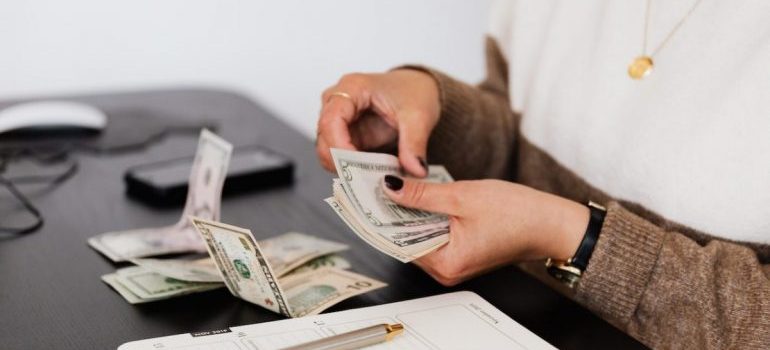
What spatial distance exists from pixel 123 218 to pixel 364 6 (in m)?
1.26

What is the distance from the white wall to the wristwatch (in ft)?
3.39

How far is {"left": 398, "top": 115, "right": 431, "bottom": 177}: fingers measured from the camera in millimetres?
910

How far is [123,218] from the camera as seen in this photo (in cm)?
92

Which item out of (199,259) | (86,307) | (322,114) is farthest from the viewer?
(322,114)

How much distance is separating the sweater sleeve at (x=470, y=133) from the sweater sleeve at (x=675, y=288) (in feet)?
1.09

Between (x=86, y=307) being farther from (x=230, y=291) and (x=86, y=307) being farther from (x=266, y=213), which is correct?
(x=266, y=213)

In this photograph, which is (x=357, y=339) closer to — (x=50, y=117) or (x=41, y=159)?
(x=41, y=159)

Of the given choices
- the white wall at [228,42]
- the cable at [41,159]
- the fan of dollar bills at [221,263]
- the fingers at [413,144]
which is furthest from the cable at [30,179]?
the white wall at [228,42]

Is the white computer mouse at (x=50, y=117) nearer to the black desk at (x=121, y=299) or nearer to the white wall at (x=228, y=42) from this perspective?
the black desk at (x=121, y=299)

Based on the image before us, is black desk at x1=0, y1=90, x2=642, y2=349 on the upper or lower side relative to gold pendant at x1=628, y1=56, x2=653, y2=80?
lower

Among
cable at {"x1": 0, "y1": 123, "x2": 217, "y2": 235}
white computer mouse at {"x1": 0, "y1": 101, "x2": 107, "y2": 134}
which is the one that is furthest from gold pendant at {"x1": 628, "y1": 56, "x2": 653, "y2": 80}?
white computer mouse at {"x1": 0, "y1": 101, "x2": 107, "y2": 134}

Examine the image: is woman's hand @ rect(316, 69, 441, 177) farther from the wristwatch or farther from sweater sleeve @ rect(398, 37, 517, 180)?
the wristwatch

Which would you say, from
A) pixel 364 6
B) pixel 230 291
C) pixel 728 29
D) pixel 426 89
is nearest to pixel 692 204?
pixel 728 29

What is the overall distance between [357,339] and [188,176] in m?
0.48
